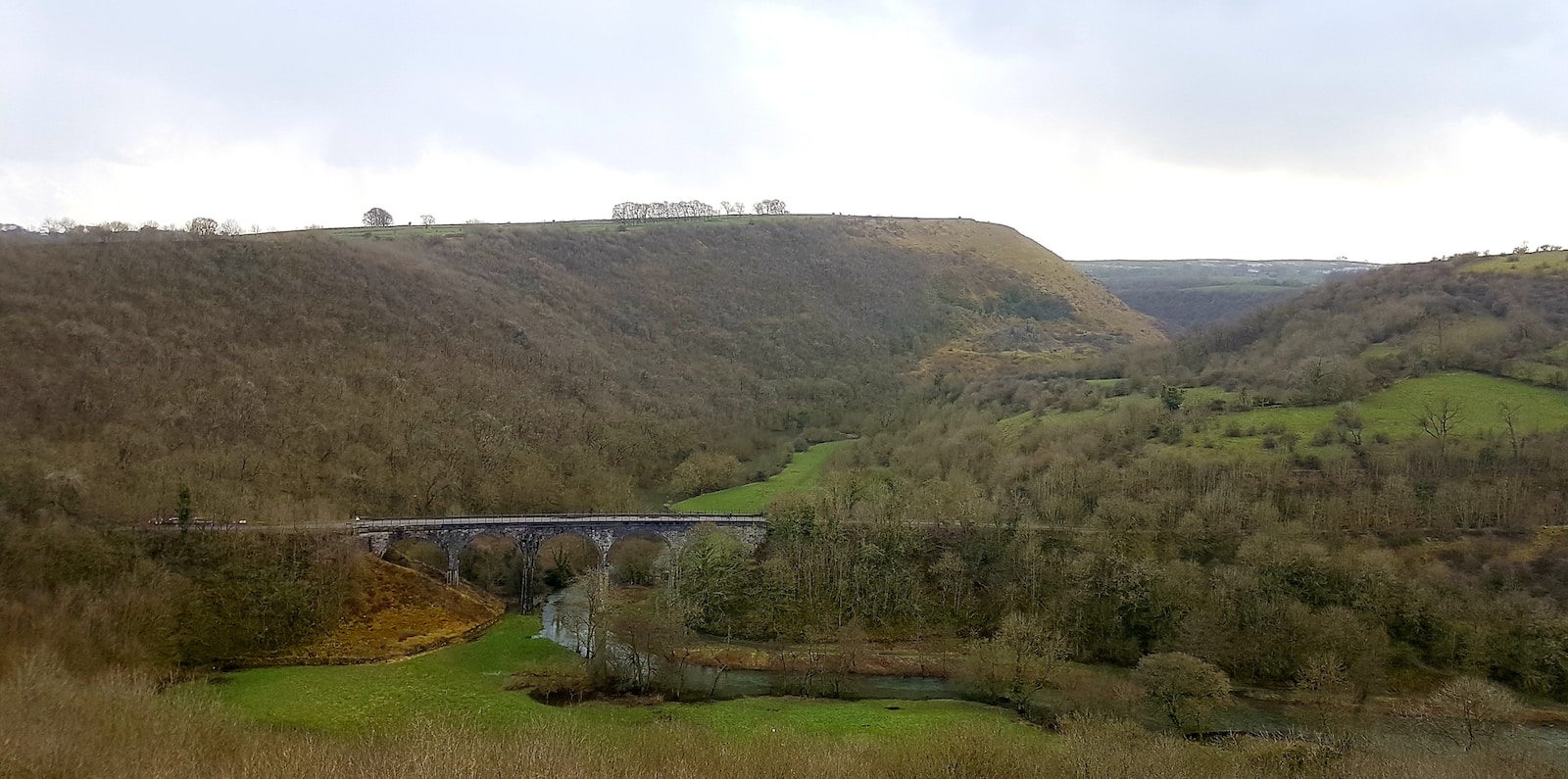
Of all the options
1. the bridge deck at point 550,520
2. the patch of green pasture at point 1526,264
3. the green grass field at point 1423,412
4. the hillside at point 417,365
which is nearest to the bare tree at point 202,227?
the hillside at point 417,365

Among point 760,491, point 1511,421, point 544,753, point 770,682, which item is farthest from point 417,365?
point 1511,421

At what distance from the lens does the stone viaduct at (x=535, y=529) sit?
224ft

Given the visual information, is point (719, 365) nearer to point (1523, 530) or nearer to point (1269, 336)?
point (1269, 336)

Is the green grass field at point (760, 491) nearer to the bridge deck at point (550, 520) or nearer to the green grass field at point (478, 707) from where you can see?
the bridge deck at point (550, 520)

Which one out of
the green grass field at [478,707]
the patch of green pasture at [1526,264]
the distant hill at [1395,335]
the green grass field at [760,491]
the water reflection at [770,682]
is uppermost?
the patch of green pasture at [1526,264]

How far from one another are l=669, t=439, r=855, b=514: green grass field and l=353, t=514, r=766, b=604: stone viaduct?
431cm

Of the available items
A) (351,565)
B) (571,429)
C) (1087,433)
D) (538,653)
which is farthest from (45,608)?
(1087,433)

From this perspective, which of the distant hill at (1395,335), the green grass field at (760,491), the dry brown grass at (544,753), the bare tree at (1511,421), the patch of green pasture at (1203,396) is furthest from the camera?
the patch of green pasture at (1203,396)

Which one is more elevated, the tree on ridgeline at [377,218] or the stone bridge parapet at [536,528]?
the tree on ridgeline at [377,218]

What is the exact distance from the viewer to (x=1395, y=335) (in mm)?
94750

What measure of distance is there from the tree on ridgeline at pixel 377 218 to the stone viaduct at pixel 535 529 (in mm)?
146622

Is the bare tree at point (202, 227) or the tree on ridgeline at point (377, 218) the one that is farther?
the tree on ridgeline at point (377, 218)

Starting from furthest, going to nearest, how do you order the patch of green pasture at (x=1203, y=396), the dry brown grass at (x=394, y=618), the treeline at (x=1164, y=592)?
the patch of green pasture at (x=1203, y=396) < the dry brown grass at (x=394, y=618) < the treeline at (x=1164, y=592)

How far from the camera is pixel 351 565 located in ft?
204
